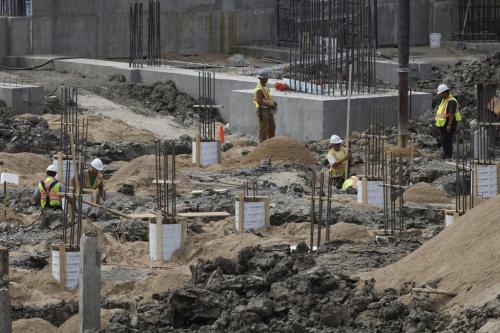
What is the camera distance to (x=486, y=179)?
18766 mm

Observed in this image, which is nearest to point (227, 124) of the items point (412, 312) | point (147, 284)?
point (147, 284)

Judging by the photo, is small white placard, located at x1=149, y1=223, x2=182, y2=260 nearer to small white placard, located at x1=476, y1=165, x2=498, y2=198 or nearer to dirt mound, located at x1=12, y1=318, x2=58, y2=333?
dirt mound, located at x1=12, y1=318, x2=58, y2=333

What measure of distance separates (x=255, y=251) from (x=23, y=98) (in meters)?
14.2

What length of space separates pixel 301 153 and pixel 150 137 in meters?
4.37

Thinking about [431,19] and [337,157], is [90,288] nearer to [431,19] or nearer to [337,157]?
[337,157]

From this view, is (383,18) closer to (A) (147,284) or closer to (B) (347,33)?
(B) (347,33)

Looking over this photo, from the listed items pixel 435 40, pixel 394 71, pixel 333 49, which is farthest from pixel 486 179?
pixel 435 40

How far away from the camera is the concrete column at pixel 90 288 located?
42.2ft

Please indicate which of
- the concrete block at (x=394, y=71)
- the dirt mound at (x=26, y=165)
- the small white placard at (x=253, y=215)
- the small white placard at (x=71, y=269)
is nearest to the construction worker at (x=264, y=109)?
the dirt mound at (x=26, y=165)

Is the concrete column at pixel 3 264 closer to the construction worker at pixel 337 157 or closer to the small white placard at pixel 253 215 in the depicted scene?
the small white placard at pixel 253 215

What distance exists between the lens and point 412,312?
1191 centimetres

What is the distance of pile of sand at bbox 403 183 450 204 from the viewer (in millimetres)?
19156

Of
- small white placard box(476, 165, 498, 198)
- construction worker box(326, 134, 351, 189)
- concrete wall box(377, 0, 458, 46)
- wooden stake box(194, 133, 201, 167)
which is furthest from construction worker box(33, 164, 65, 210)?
concrete wall box(377, 0, 458, 46)

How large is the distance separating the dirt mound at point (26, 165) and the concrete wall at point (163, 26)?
10786mm
